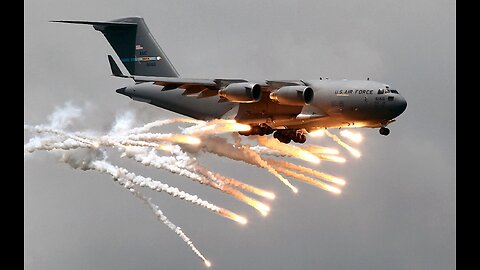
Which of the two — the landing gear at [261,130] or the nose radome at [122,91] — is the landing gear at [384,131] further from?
the nose radome at [122,91]

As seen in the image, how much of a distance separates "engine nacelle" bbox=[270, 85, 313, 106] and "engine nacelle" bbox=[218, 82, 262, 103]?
76 cm

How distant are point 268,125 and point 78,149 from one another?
6.91 m

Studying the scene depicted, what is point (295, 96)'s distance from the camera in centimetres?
4019

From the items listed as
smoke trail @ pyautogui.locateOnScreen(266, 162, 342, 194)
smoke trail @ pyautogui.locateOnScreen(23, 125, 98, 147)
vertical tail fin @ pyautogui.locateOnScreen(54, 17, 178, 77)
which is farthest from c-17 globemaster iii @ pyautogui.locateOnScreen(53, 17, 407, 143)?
smoke trail @ pyautogui.locateOnScreen(23, 125, 98, 147)

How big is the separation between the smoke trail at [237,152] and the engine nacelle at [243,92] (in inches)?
118

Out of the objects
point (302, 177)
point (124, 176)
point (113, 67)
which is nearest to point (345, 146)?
point (302, 177)

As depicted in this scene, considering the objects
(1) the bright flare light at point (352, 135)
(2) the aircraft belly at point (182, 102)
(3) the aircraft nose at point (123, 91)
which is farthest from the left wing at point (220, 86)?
(1) the bright flare light at point (352, 135)

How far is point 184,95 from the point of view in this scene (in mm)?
42281

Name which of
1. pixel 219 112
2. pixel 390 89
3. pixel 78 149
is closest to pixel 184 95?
pixel 219 112

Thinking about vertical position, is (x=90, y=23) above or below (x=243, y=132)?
above

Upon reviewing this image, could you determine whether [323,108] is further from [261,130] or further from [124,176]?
[124,176]

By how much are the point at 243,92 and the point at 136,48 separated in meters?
7.50

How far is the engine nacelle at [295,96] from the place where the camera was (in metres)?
40.2

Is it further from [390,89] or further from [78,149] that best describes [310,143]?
[78,149]
